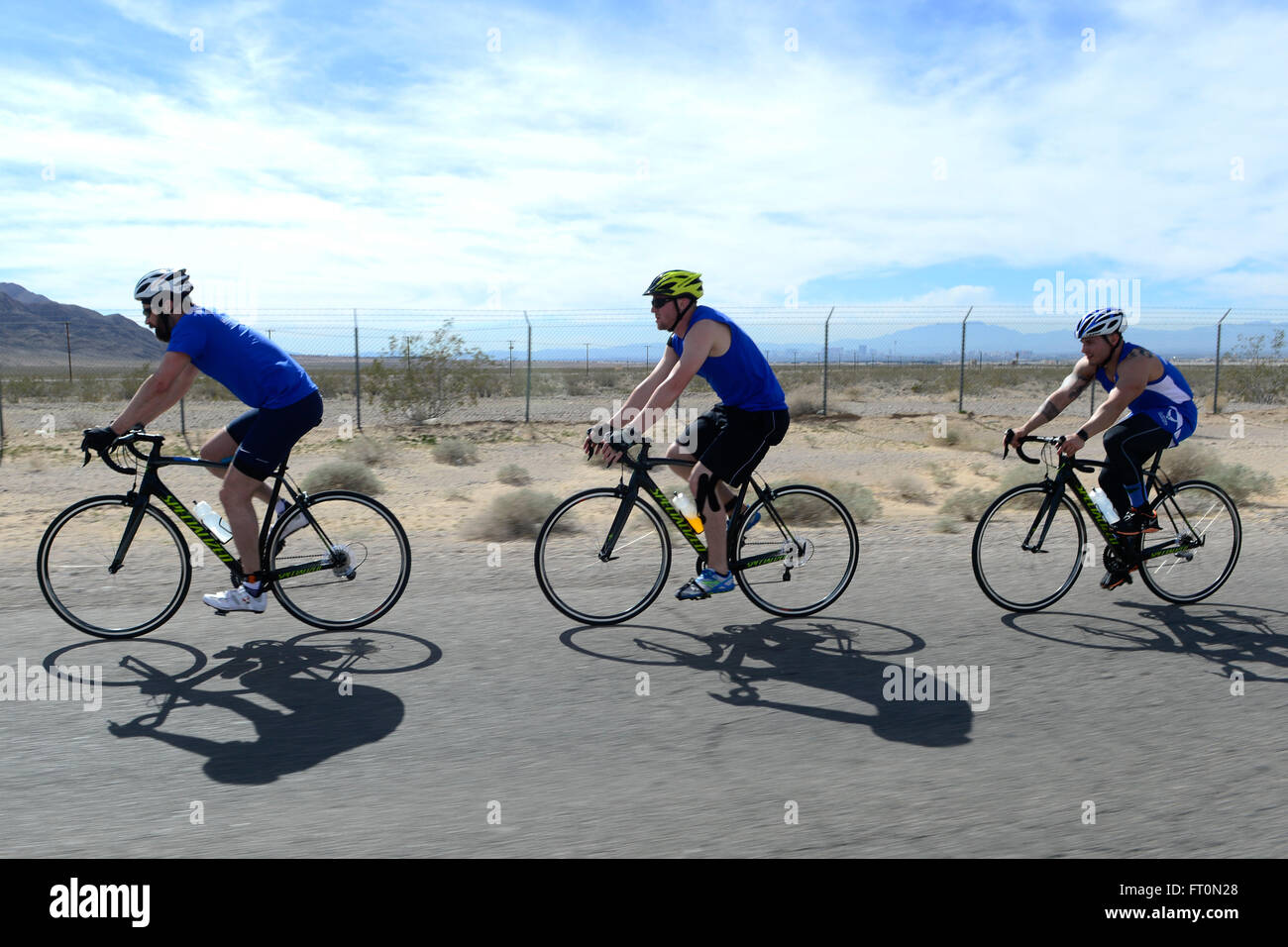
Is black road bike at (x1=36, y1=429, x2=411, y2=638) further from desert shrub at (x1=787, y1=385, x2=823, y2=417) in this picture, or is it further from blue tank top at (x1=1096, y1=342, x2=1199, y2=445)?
desert shrub at (x1=787, y1=385, x2=823, y2=417)

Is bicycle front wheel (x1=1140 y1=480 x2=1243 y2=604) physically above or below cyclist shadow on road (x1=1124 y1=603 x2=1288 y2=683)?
above

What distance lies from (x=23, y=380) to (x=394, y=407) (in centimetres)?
2577

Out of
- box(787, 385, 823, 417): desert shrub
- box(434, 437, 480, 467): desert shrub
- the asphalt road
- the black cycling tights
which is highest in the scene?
box(787, 385, 823, 417): desert shrub

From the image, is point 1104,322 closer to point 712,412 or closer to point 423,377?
→ point 712,412

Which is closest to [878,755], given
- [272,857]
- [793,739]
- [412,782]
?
[793,739]

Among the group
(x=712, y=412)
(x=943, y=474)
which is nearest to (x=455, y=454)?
(x=943, y=474)

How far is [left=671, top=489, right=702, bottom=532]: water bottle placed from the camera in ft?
18.6

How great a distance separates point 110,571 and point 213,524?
0.64 m

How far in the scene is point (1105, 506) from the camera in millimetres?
5996

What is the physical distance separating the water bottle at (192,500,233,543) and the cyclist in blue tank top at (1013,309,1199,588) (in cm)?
496

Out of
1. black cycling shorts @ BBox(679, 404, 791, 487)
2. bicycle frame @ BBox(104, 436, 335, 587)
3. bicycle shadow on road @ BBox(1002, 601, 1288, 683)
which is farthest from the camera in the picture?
black cycling shorts @ BBox(679, 404, 791, 487)

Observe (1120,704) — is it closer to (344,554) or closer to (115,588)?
(344,554)

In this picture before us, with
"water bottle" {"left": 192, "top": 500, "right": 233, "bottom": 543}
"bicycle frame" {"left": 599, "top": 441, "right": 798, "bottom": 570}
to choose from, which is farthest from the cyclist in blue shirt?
"bicycle frame" {"left": 599, "top": 441, "right": 798, "bottom": 570}

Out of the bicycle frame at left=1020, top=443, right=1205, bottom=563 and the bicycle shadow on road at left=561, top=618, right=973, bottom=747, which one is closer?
the bicycle shadow on road at left=561, top=618, right=973, bottom=747
